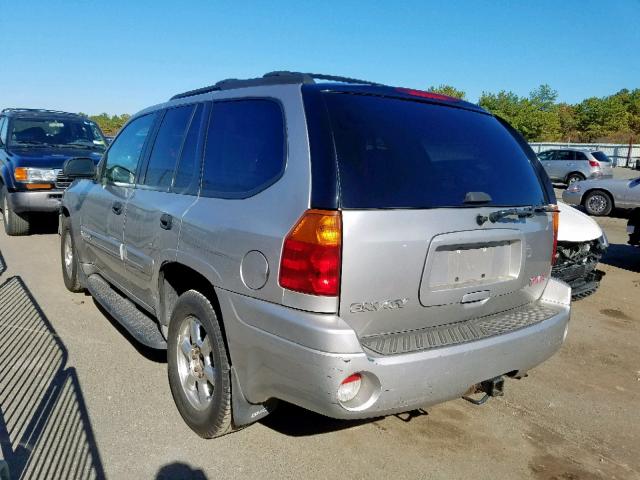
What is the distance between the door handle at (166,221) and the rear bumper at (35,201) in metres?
5.82

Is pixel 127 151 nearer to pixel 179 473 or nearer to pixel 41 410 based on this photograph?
pixel 41 410

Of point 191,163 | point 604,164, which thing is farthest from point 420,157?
point 604,164

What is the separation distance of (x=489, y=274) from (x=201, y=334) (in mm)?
1614

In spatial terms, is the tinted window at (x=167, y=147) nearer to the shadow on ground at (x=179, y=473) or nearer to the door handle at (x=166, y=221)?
the door handle at (x=166, y=221)

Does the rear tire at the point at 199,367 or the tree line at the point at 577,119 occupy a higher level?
the tree line at the point at 577,119

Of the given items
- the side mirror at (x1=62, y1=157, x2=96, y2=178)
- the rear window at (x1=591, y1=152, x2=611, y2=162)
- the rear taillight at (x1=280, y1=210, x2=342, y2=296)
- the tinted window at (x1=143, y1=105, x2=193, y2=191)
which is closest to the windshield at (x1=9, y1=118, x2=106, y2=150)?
the side mirror at (x1=62, y1=157, x2=96, y2=178)

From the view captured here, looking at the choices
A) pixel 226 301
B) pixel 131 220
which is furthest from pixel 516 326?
pixel 131 220

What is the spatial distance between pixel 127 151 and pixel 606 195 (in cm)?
1298

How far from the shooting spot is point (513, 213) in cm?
274

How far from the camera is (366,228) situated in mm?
2252

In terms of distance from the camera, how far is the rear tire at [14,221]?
8.61 m

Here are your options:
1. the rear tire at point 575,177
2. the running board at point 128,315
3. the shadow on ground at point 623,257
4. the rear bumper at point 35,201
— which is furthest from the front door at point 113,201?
the rear tire at point 575,177

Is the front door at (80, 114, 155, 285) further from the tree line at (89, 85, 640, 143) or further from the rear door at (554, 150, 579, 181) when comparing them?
the tree line at (89, 85, 640, 143)

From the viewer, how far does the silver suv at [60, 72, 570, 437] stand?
225 centimetres
